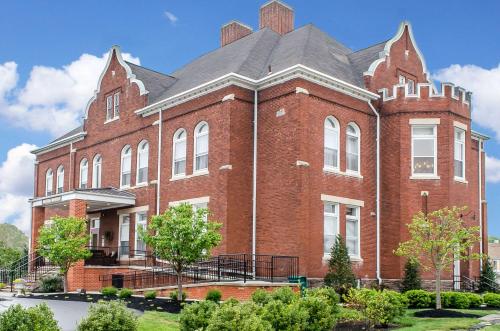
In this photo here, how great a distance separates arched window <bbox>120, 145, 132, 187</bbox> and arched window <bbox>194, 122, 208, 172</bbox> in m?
6.09

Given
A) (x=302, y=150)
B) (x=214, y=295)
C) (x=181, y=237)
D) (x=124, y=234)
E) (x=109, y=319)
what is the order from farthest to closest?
(x=124, y=234), (x=302, y=150), (x=181, y=237), (x=214, y=295), (x=109, y=319)

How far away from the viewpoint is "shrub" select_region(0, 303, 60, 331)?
33.1ft

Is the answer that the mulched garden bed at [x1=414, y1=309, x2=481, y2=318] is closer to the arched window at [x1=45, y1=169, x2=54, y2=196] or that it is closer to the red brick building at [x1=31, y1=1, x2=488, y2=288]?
the red brick building at [x1=31, y1=1, x2=488, y2=288]

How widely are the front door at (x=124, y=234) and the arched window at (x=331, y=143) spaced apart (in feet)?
38.2

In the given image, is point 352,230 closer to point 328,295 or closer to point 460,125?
point 460,125

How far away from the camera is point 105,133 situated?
34188 millimetres

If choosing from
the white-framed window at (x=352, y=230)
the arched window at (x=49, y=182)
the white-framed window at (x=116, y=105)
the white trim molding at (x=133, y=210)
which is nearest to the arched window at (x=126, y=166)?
the white trim molding at (x=133, y=210)

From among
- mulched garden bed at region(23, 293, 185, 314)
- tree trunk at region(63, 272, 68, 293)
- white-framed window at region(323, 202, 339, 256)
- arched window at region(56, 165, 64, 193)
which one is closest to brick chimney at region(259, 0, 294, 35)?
white-framed window at region(323, 202, 339, 256)

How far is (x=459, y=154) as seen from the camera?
2792cm

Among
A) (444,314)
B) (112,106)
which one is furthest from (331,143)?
→ (112,106)

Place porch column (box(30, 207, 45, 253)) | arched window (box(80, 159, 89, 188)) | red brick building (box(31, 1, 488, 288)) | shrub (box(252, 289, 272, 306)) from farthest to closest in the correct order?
1. arched window (box(80, 159, 89, 188))
2. porch column (box(30, 207, 45, 253))
3. red brick building (box(31, 1, 488, 288))
4. shrub (box(252, 289, 272, 306))

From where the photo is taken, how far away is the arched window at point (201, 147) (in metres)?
26.8

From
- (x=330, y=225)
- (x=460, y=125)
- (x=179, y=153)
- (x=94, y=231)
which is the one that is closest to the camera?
(x=330, y=225)

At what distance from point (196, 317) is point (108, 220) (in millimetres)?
22051
